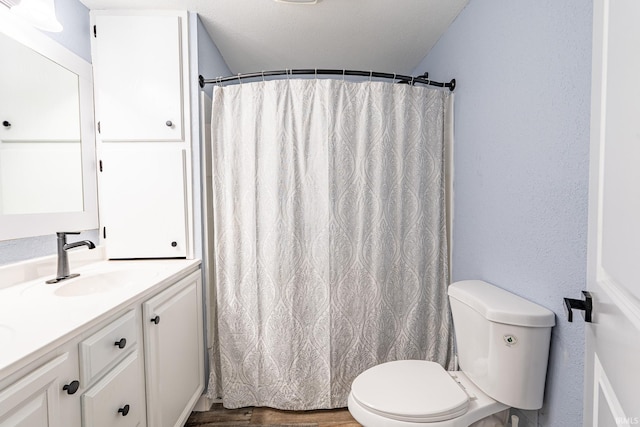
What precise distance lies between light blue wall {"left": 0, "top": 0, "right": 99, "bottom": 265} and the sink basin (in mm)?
224

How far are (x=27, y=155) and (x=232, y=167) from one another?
2.91ft

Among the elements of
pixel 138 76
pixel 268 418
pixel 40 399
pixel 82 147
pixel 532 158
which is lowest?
pixel 268 418

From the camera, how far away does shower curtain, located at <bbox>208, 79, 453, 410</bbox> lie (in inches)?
66.4

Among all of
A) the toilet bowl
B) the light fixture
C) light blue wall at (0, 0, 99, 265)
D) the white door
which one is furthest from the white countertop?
the white door

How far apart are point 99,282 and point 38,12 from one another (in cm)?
116

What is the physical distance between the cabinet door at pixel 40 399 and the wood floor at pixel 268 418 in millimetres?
1003

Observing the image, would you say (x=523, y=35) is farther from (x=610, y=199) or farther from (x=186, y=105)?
(x=186, y=105)

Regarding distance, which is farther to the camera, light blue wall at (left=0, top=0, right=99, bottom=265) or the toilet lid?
light blue wall at (left=0, top=0, right=99, bottom=265)

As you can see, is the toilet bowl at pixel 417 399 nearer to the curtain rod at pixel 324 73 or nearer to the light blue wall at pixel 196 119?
the light blue wall at pixel 196 119

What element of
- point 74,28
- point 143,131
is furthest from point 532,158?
point 74,28

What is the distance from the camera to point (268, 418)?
1.68 metres

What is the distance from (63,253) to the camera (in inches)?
52.2

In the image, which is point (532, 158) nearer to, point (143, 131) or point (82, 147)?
point (143, 131)

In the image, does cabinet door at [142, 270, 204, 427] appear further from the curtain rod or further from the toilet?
the curtain rod
